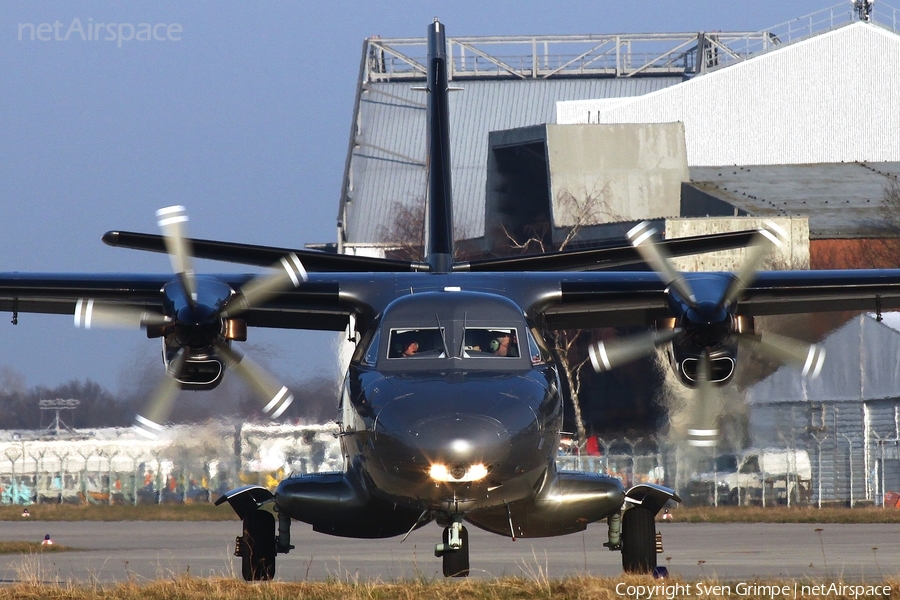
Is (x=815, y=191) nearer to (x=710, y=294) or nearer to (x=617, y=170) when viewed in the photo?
(x=617, y=170)

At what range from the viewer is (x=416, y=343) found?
1210 centimetres

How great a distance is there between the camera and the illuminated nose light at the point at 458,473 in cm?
1041

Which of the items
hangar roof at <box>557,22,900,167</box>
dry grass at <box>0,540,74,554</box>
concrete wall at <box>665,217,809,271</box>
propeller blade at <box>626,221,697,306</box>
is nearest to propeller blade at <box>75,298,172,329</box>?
propeller blade at <box>626,221,697,306</box>

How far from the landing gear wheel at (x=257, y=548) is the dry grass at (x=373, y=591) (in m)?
1.98

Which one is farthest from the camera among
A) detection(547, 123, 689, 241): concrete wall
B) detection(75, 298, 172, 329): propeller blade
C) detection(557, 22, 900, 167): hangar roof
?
detection(557, 22, 900, 167): hangar roof

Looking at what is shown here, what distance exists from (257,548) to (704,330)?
17.8 ft

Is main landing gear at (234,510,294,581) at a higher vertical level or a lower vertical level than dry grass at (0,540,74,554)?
higher

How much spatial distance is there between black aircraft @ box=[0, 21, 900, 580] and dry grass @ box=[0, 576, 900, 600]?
1.82ft

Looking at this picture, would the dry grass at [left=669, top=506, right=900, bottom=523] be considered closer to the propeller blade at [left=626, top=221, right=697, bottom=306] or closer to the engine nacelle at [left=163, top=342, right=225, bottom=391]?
the propeller blade at [left=626, top=221, right=697, bottom=306]

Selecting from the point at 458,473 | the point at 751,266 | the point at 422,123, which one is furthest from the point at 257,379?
the point at 422,123

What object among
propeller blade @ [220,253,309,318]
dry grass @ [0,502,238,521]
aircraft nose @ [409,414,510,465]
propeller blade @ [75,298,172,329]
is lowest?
dry grass @ [0,502,238,521]

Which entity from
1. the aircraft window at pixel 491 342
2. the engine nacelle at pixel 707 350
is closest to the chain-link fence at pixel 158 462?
the engine nacelle at pixel 707 350

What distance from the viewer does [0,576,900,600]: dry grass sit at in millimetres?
10664

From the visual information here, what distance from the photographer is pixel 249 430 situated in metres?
24.2
